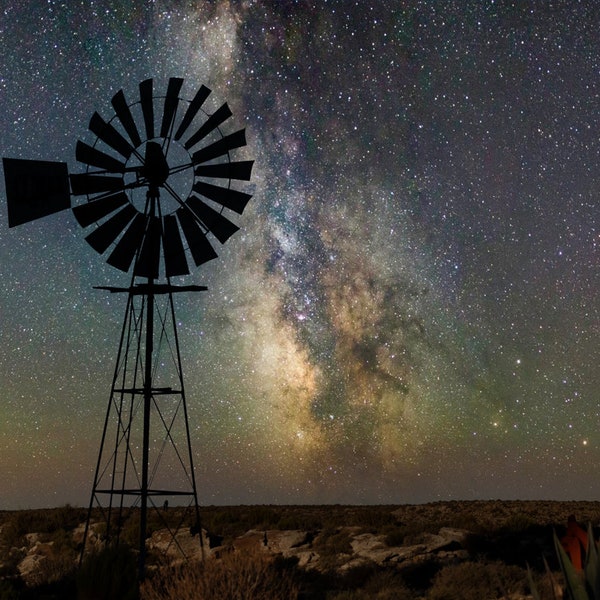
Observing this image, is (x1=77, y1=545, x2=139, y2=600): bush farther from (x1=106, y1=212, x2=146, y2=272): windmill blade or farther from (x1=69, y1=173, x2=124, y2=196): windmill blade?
(x1=69, y1=173, x2=124, y2=196): windmill blade

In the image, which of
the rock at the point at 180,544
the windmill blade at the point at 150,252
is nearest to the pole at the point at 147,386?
the windmill blade at the point at 150,252

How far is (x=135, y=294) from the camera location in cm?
1570

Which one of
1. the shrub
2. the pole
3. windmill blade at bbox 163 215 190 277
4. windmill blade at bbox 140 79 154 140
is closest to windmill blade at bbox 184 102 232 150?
windmill blade at bbox 140 79 154 140

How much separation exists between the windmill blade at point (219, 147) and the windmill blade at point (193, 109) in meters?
0.61

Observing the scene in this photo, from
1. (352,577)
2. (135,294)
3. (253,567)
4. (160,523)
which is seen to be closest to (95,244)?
(135,294)

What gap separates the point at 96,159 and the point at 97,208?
1.06 metres

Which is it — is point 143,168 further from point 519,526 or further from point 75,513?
point 75,513

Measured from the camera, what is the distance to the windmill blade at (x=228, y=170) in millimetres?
16562

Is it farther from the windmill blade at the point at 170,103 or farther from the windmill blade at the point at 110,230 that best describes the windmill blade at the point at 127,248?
the windmill blade at the point at 170,103

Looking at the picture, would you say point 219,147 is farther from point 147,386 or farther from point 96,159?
point 147,386

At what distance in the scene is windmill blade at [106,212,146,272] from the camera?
15961 millimetres

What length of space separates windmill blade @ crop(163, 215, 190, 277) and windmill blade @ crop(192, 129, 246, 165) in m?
1.62

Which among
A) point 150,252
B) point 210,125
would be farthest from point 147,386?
point 210,125

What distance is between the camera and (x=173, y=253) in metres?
16.1
